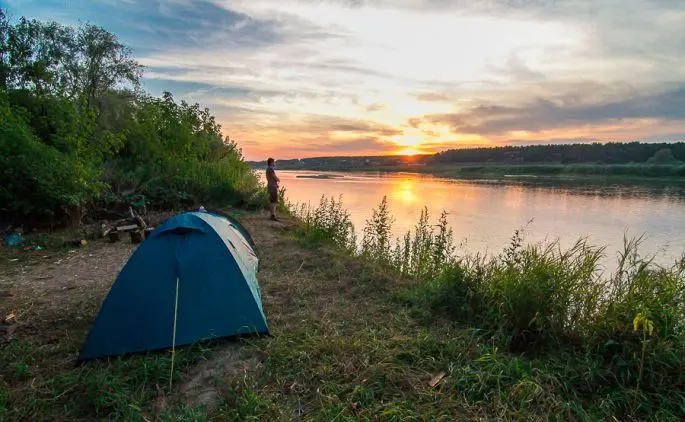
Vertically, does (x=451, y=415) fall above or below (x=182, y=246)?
below

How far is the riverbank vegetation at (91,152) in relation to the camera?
7719mm

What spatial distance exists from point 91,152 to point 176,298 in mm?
7001

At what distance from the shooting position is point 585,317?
12.0 ft

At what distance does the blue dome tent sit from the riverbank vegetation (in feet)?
19.3

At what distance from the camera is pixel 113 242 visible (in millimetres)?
7844

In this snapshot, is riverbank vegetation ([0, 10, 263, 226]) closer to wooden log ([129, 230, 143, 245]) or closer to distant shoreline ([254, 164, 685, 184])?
wooden log ([129, 230, 143, 245])

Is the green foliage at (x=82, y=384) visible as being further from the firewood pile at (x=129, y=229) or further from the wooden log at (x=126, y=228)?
the wooden log at (x=126, y=228)

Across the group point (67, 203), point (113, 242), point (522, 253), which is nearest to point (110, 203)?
point (67, 203)

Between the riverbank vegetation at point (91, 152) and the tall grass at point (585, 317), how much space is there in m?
7.90

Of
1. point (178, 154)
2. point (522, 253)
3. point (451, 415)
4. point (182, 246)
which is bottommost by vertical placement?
point (451, 415)

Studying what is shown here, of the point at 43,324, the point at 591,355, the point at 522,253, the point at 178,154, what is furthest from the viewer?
the point at 178,154

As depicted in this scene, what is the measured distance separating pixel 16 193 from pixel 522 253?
32.3ft

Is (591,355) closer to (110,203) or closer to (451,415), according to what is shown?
(451,415)

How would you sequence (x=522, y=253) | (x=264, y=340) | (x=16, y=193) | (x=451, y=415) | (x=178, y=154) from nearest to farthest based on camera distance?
(x=451, y=415) < (x=264, y=340) < (x=522, y=253) < (x=16, y=193) < (x=178, y=154)
